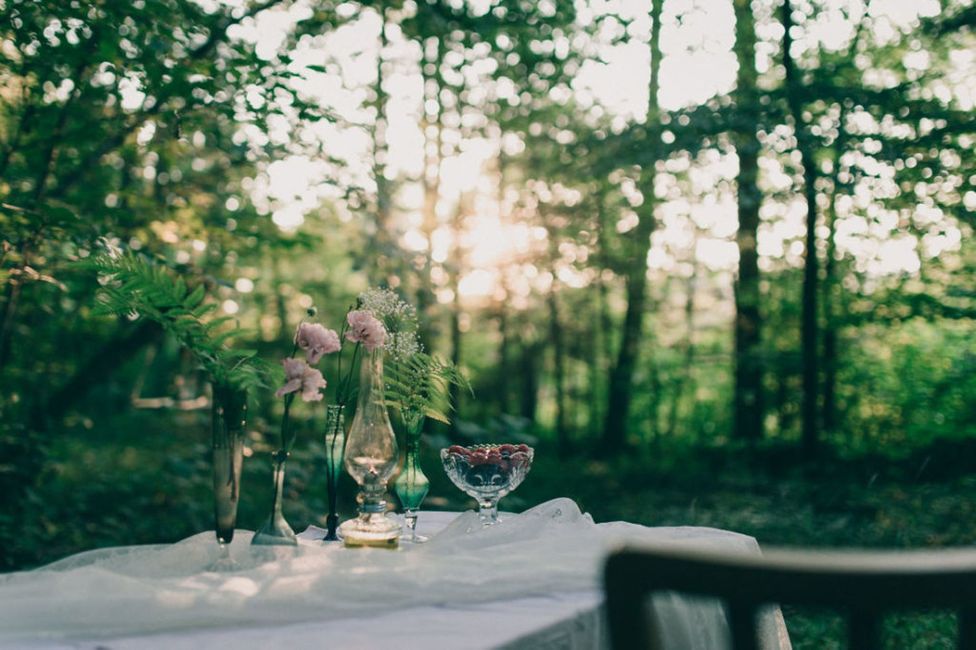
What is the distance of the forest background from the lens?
4.70m

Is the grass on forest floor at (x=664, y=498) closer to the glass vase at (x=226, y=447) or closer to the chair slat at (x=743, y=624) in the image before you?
the glass vase at (x=226, y=447)

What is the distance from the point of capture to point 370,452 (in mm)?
2500

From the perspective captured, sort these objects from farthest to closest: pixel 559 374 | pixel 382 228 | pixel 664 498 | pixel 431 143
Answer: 1. pixel 559 374
2. pixel 431 143
3. pixel 664 498
4. pixel 382 228

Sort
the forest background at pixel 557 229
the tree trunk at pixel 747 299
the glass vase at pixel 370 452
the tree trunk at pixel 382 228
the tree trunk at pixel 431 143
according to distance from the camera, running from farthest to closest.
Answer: the tree trunk at pixel 747 299 → the tree trunk at pixel 431 143 → the tree trunk at pixel 382 228 → the forest background at pixel 557 229 → the glass vase at pixel 370 452

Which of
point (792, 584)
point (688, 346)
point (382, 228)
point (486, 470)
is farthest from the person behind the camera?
point (688, 346)

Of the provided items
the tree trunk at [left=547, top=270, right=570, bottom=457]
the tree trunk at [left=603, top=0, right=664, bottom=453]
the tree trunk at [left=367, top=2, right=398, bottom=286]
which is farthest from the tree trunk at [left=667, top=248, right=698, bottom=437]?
the tree trunk at [left=367, top=2, right=398, bottom=286]

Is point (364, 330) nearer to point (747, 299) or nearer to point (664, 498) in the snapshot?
point (664, 498)

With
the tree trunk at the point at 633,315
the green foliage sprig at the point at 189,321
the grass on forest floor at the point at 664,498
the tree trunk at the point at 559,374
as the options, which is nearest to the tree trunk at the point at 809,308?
the grass on forest floor at the point at 664,498

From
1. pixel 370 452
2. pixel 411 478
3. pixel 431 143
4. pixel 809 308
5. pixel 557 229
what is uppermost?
pixel 431 143

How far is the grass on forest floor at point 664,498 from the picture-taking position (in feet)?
17.9

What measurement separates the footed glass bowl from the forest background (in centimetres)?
86

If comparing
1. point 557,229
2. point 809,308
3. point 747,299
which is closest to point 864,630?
point 809,308

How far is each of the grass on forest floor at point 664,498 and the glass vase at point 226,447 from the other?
86.2 inches

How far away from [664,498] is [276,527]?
7207mm
